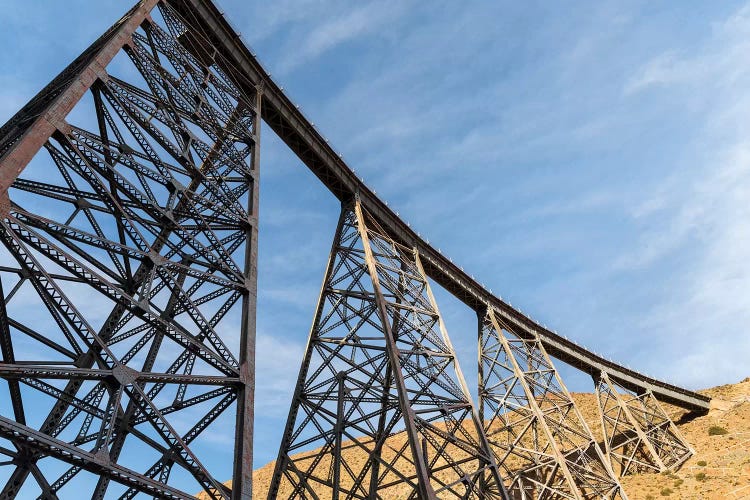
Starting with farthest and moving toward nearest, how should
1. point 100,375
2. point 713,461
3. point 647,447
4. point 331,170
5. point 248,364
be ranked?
point 647,447
point 713,461
point 331,170
point 248,364
point 100,375

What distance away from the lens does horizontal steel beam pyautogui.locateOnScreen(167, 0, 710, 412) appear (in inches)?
642

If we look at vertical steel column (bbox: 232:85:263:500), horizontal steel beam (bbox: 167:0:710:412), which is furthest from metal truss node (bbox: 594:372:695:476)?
vertical steel column (bbox: 232:85:263:500)

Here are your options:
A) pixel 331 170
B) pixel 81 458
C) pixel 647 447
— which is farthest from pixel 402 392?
pixel 647 447

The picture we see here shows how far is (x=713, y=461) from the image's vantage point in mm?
24203

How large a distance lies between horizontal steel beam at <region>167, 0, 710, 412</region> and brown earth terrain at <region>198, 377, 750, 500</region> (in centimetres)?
589

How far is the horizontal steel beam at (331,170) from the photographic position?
16.3m

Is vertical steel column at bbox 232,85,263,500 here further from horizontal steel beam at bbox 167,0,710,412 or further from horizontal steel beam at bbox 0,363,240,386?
horizontal steel beam at bbox 167,0,710,412

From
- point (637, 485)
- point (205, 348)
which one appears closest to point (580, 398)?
point (637, 485)

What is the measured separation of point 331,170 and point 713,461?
20.9 meters

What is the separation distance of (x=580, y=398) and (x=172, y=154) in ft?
141

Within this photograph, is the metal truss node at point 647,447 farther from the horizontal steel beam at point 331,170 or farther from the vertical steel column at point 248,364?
the vertical steel column at point 248,364

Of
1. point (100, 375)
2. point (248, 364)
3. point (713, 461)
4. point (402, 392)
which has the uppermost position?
point (713, 461)

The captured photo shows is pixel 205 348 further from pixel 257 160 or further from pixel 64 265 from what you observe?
pixel 257 160

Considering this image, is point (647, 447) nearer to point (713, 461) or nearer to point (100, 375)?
point (713, 461)
